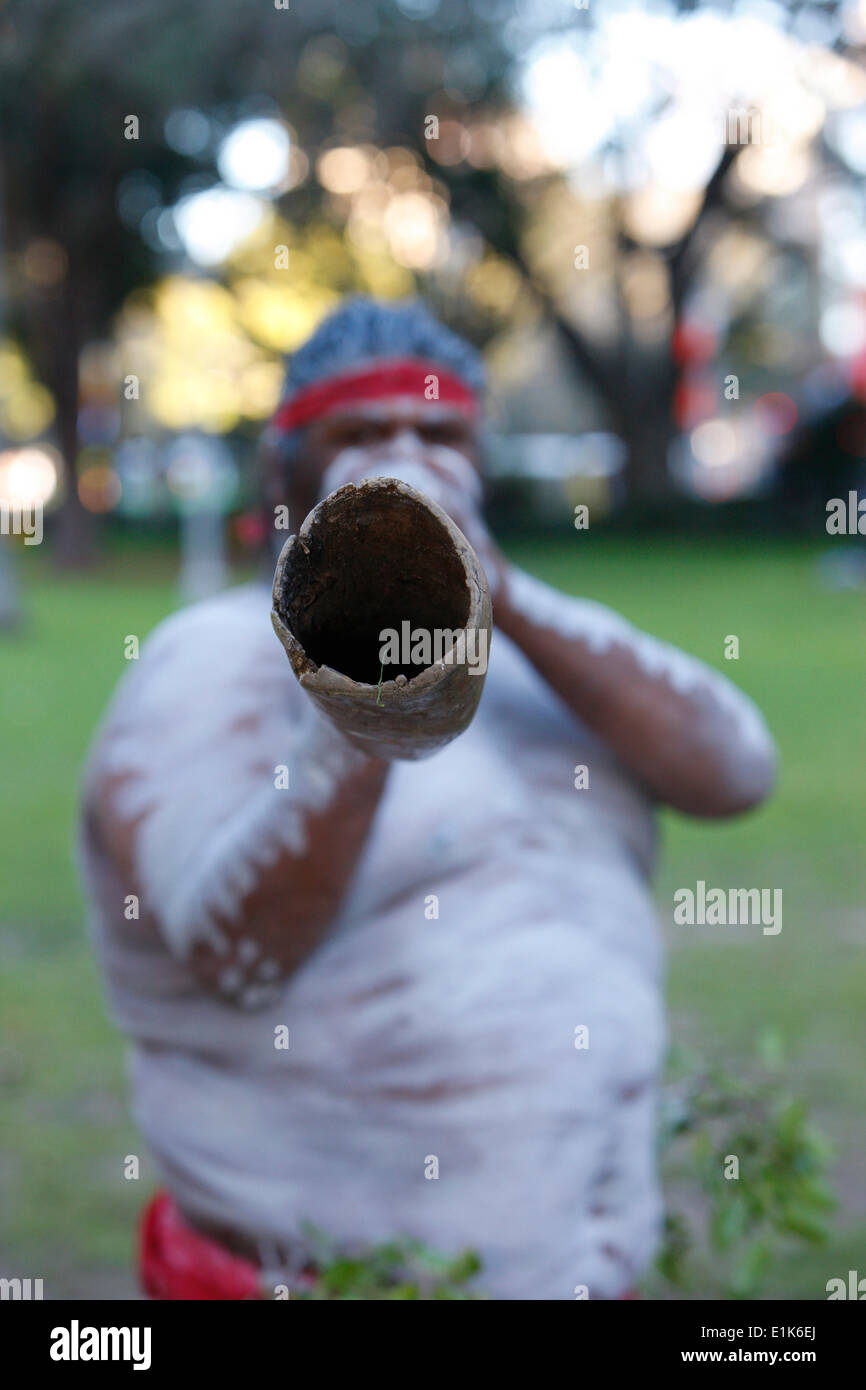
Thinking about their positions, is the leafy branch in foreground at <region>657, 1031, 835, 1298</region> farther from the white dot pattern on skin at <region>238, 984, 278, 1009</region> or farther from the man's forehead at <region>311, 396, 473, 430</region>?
the man's forehead at <region>311, 396, 473, 430</region>

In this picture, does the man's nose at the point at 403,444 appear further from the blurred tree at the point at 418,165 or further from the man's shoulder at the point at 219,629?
the blurred tree at the point at 418,165

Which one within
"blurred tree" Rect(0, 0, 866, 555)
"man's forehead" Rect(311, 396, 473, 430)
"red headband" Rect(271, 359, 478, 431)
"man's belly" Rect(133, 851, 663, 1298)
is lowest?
"man's belly" Rect(133, 851, 663, 1298)

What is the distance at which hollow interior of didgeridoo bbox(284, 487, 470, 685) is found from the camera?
1216 millimetres

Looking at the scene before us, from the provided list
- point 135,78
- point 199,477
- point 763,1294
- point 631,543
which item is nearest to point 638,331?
point 631,543

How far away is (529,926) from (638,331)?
24709 millimetres

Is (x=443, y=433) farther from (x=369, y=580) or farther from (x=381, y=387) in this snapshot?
(x=369, y=580)

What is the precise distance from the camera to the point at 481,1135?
2057 mm

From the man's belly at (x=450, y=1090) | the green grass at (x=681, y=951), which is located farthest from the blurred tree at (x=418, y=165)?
the man's belly at (x=450, y=1090)

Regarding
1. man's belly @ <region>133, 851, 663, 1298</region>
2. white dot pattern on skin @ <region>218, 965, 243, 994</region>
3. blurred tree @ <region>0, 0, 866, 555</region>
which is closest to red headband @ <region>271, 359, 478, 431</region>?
man's belly @ <region>133, 851, 663, 1298</region>

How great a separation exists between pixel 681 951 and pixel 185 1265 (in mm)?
3707

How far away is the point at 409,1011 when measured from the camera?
2064mm

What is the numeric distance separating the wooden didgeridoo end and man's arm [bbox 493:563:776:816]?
0.79 meters

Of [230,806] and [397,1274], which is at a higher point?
[230,806]

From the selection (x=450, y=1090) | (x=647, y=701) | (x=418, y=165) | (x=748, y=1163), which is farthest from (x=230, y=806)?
(x=418, y=165)
